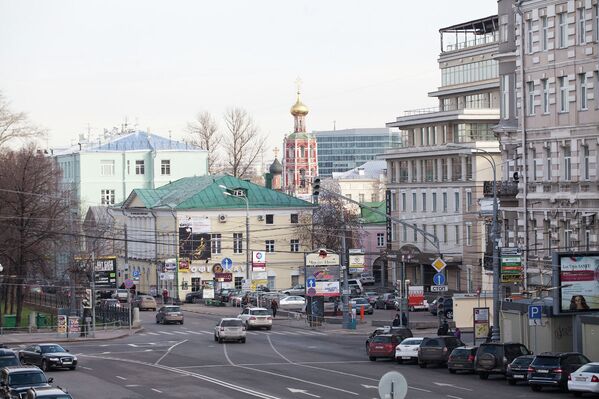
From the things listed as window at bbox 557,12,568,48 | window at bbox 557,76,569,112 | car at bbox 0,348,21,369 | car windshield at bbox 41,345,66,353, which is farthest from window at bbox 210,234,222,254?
car at bbox 0,348,21,369

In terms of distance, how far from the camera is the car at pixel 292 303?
98.3 meters

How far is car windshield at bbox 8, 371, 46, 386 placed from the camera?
4072 cm

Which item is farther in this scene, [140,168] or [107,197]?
[140,168]

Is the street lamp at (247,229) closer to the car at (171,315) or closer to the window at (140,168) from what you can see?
the car at (171,315)

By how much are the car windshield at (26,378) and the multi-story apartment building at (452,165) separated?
59.9 m

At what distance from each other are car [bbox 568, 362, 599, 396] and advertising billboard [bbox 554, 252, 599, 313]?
8658 millimetres

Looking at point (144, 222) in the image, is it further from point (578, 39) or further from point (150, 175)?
point (578, 39)

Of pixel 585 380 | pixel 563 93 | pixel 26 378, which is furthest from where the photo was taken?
pixel 563 93

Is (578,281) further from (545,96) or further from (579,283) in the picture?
(545,96)

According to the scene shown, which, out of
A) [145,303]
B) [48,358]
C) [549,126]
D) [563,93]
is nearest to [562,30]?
[563,93]

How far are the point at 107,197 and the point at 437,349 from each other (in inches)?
3925

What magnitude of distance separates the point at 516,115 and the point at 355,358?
1523cm

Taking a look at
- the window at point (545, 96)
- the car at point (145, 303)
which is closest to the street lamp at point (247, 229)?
the car at point (145, 303)

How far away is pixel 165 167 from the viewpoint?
15075cm
